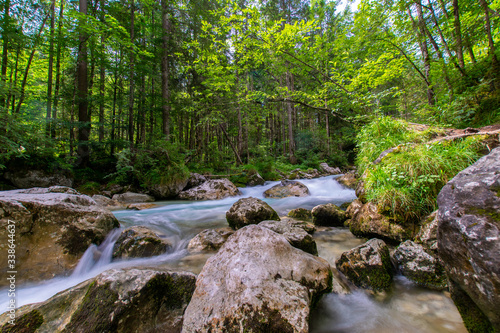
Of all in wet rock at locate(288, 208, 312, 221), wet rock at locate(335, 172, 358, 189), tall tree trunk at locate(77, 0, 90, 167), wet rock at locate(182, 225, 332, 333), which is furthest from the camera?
wet rock at locate(335, 172, 358, 189)

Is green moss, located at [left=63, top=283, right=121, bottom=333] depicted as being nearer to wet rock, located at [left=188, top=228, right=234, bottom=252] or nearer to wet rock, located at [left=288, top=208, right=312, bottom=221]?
wet rock, located at [left=188, top=228, right=234, bottom=252]

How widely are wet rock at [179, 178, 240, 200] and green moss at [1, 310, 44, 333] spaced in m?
7.07

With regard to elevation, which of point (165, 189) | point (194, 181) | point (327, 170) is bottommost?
point (165, 189)

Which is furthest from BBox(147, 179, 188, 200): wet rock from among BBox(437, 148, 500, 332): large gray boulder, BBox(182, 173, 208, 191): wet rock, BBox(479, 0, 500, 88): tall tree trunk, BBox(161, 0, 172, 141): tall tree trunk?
BBox(479, 0, 500, 88): tall tree trunk

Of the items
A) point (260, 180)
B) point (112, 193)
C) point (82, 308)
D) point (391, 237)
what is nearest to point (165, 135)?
point (112, 193)

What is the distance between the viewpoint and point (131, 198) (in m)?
7.82

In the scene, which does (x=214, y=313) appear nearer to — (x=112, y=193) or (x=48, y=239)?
(x=48, y=239)

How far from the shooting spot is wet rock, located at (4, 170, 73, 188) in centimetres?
687

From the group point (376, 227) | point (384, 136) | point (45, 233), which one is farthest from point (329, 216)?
point (45, 233)

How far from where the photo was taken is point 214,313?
1.54 meters

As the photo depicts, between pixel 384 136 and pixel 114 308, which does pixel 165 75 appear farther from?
pixel 114 308

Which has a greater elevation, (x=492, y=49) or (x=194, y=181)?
(x=492, y=49)

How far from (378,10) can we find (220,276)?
844 cm

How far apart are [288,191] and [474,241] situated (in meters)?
7.70
